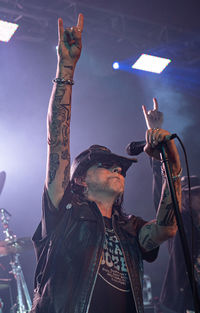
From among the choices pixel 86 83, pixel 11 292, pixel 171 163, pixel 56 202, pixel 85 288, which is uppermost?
pixel 86 83

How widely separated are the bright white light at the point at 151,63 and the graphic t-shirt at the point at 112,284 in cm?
608

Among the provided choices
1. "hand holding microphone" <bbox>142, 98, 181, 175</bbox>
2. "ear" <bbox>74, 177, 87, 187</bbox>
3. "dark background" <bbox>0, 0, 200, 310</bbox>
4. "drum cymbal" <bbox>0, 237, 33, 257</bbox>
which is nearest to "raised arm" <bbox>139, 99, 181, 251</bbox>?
"hand holding microphone" <bbox>142, 98, 181, 175</bbox>

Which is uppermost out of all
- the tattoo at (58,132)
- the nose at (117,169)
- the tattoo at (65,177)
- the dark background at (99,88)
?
the dark background at (99,88)

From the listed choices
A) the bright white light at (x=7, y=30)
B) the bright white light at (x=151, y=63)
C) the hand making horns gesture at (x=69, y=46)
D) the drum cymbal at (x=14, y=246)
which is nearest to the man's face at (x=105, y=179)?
the hand making horns gesture at (x=69, y=46)

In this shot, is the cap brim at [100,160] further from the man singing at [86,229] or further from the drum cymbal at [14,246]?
the drum cymbal at [14,246]

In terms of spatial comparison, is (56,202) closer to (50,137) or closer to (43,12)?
(50,137)

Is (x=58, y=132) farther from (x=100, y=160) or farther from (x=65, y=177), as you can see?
(x=100, y=160)

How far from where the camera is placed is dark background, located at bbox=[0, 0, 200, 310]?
7.23 meters

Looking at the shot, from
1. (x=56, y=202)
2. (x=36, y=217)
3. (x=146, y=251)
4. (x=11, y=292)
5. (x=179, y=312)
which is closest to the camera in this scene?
(x=56, y=202)

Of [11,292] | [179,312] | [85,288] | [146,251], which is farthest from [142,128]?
[85,288]

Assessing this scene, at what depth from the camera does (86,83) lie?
8477 millimetres

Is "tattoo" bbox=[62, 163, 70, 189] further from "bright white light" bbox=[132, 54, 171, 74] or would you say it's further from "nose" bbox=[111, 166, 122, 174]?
"bright white light" bbox=[132, 54, 171, 74]

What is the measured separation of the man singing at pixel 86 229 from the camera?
2.38 m

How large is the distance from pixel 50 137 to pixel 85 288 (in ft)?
3.52
